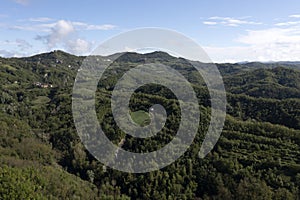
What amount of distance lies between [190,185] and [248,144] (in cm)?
2134

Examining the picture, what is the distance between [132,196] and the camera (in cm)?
7131

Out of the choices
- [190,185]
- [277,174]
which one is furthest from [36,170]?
[277,174]

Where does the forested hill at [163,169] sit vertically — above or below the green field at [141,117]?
below

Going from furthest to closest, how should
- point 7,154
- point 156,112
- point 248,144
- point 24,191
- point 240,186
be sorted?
point 156,112, point 248,144, point 7,154, point 240,186, point 24,191

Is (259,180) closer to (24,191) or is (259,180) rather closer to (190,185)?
(190,185)

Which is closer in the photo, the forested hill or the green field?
the forested hill

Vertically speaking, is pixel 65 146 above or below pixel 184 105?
below

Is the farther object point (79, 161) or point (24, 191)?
point (79, 161)

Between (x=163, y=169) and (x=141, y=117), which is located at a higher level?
(x=141, y=117)

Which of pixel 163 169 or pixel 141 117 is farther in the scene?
pixel 141 117

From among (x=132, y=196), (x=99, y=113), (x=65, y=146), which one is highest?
(x=99, y=113)

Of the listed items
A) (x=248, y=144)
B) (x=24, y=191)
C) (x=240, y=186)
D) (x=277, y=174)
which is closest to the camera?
(x=24, y=191)

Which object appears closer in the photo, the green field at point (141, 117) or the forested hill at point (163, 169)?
the forested hill at point (163, 169)

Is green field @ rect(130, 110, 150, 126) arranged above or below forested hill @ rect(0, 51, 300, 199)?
above
